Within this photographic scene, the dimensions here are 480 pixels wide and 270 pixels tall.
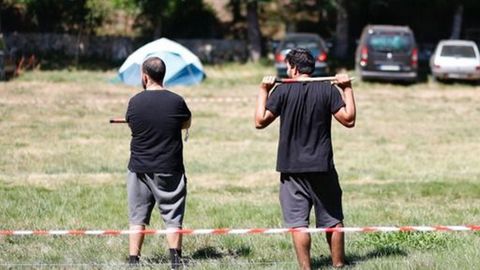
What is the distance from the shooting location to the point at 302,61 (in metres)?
6.16

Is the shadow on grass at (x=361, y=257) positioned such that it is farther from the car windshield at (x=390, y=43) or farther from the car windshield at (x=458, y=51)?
the car windshield at (x=458, y=51)

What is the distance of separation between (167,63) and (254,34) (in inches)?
845

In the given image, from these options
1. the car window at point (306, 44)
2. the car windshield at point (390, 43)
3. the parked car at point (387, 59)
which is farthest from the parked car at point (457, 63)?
the car window at point (306, 44)

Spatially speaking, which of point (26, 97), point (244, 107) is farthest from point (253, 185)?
point (26, 97)

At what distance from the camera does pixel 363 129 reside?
19.4 m

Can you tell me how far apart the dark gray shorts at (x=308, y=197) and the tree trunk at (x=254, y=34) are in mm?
26922

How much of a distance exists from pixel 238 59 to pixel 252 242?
2753 cm

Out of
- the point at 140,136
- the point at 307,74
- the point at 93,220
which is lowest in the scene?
the point at 93,220

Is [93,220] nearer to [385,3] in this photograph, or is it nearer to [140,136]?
[140,136]

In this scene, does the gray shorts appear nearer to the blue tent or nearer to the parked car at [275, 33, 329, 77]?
the blue tent

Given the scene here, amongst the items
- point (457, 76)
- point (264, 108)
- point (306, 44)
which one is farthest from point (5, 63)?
point (264, 108)

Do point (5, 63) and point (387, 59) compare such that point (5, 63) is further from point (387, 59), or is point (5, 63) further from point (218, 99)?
point (387, 59)

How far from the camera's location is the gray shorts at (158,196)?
20.9 ft

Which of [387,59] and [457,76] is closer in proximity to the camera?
[387,59]
